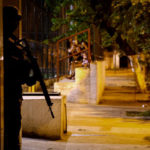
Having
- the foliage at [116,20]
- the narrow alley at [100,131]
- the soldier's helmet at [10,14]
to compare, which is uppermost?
the foliage at [116,20]

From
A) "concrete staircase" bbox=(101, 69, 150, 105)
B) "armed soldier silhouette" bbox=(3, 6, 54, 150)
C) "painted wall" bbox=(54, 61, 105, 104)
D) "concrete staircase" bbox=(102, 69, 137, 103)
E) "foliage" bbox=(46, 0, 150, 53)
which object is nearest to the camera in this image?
"armed soldier silhouette" bbox=(3, 6, 54, 150)

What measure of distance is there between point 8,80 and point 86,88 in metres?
7.75

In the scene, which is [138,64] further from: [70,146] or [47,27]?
[70,146]

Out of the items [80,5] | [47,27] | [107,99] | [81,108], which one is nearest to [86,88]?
[81,108]

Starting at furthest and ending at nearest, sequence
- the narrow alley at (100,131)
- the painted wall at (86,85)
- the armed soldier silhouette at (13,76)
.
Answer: the painted wall at (86,85) → the narrow alley at (100,131) → the armed soldier silhouette at (13,76)

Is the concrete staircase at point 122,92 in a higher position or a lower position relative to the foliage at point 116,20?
lower

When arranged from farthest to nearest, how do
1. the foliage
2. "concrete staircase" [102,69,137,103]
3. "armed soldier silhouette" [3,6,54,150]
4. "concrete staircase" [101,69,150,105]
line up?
"concrete staircase" [102,69,137,103] → "concrete staircase" [101,69,150,105] → the foliage → "armed soldier silhouette" [3,6,54,150]

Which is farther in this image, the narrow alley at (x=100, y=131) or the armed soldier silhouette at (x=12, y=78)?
the narrow alley at (x=100, y=131)

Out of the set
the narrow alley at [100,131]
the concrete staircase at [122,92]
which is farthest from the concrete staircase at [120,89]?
the narrow alley at [100,131]

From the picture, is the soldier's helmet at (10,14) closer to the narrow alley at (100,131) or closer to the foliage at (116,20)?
the narrow alley at (100,131)

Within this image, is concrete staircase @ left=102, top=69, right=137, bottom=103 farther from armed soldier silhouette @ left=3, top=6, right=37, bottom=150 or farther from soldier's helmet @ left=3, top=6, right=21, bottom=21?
soldier's helmet @ left=3, top=6, right=21, bottom=21

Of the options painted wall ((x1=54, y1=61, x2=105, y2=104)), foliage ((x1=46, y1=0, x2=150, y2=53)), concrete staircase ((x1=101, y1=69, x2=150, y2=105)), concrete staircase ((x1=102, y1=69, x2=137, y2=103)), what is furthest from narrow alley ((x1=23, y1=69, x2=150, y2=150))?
foliage ((x1=46, y1=0, x2=150, y2=53))

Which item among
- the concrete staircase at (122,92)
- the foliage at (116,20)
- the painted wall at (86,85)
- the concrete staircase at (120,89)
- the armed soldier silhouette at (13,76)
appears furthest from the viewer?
the concrete staircase at (120,89)

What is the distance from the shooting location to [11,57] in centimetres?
335
